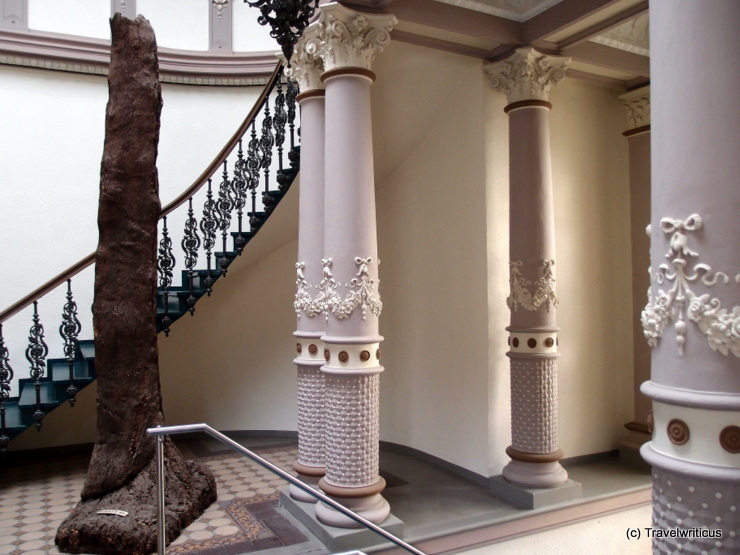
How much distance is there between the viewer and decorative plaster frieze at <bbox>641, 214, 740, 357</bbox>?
2.03 metres

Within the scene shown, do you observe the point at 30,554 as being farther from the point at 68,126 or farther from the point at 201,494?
the point at 68,126

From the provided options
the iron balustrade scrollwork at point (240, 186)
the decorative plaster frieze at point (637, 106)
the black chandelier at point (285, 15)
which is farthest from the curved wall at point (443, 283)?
the black chandelier at point (285, 15)

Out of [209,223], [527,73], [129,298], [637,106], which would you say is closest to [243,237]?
[209,223]

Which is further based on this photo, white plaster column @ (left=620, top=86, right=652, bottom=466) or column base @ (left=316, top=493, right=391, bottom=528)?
white plaster column @ (left=620, top=86, right=652, bottom=466)

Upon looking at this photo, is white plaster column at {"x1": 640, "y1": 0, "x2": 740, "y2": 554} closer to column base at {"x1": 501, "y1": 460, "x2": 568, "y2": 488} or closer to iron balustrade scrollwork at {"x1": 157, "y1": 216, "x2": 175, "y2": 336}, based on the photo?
column base at {"x1": 501, "y1": 460, "x2": 568, "y2": 488}

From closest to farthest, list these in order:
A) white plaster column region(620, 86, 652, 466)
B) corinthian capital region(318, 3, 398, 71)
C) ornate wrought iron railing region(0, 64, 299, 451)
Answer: corinthian capital region(318, 3, 398, 71)
ornate wrought iron railing region(0, 64, 299, 451)
white plaster column region(620, 86, 652, 466)

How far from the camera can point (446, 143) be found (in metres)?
6.22

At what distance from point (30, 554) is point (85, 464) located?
8.16 feet

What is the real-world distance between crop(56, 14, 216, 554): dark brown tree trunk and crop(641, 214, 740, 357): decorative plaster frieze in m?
3.78

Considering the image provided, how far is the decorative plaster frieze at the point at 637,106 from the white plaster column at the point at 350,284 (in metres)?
3.65

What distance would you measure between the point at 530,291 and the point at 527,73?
2030 millimetres

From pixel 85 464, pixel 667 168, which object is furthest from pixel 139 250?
pixel 667 168

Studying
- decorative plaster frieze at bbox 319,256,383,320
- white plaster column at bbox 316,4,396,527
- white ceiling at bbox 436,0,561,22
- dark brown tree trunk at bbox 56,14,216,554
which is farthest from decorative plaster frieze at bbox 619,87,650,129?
dark brown tree trunk at bbox 56,14,216,554

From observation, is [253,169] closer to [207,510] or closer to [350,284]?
[350,284]
